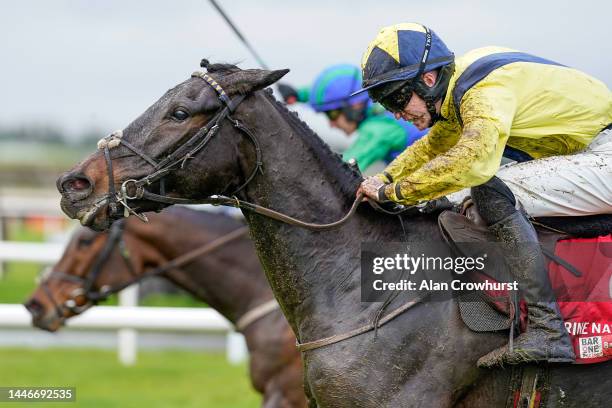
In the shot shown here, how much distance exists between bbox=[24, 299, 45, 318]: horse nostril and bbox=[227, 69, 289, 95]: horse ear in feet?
12.9

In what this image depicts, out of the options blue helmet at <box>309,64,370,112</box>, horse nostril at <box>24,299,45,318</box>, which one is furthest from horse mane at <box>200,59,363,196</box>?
horse nostril at <box>24,299,45,318</box>

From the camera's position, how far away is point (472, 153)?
4090mm

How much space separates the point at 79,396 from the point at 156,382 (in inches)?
42.0

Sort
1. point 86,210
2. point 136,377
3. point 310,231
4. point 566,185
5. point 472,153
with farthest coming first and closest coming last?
1. point 136,377
2. point 310,231
3. point 566,185
4. point 86,210
5. point 472,153

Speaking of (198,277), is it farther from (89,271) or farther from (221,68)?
(221,68)

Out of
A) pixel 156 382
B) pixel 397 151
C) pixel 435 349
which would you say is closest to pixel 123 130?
pixel 435 349

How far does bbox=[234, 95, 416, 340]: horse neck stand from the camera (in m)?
4.46

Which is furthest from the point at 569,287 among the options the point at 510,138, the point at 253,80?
the point at 253,80

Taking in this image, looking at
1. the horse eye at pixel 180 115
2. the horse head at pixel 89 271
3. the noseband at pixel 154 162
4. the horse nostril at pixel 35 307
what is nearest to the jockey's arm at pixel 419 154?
the noseband at pixel 154 162

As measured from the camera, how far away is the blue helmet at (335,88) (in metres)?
7.66

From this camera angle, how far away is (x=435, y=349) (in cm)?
426

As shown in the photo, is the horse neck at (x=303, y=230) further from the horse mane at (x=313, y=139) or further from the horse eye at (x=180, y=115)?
the horse eye at (x=180, y=115)

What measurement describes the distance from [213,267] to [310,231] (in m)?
2.81

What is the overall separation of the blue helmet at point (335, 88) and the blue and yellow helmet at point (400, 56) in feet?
10.2
